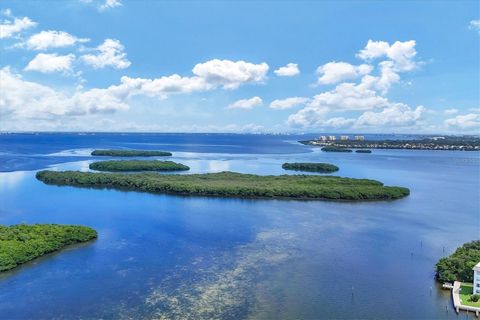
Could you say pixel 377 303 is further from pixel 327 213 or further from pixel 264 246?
pixel 327 213

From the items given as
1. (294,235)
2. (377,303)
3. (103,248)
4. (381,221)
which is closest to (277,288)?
(377,303)

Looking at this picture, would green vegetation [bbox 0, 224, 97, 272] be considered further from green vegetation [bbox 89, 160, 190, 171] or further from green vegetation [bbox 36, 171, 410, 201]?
green vegetation [bbox 89, 160, 190, 171]

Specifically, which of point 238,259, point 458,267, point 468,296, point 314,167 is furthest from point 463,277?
point 314,167

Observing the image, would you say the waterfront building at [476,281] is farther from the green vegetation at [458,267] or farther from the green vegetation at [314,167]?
the green vegetation at [314,167]

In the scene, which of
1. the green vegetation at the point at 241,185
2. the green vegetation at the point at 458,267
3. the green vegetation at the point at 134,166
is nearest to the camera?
the green vegetation at the point at 458,267

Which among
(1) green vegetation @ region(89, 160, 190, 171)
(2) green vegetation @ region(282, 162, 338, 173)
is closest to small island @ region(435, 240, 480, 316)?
(2) green vegetation @ region(282, 162, 338, 173)

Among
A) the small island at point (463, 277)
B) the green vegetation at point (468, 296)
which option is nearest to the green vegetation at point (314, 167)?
the small island at point (463, 277)

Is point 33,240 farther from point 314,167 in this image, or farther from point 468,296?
point 314,167
